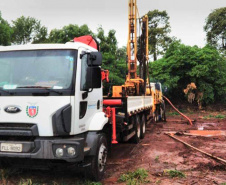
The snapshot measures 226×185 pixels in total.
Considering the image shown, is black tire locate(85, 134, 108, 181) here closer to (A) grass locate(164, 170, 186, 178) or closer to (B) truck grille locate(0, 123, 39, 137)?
(B) truck grille locate(0, 123, 39, 137)

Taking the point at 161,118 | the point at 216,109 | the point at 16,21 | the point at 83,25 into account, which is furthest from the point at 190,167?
the point at 16,21

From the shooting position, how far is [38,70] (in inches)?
162

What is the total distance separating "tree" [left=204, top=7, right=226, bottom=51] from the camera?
32.0 metres

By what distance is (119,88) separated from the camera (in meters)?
11.9

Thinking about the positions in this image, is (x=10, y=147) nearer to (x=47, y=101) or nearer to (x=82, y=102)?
(x=47, y=101)

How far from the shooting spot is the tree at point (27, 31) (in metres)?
36.4

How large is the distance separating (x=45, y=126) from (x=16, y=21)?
37.1 meters

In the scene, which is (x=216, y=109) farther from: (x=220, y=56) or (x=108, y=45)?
(x=108, y=45)

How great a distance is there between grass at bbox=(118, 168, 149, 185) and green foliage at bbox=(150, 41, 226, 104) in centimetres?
1706

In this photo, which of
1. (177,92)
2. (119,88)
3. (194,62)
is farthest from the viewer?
(177,92)

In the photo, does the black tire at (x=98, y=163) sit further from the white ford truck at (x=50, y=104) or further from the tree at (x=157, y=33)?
the tree at (x=157, y=33)

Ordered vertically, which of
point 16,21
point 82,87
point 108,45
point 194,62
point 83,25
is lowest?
point 82,87

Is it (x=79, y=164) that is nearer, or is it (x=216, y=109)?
(x=79, y=164)

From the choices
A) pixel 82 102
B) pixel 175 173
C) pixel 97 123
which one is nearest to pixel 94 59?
pixel 82 102
